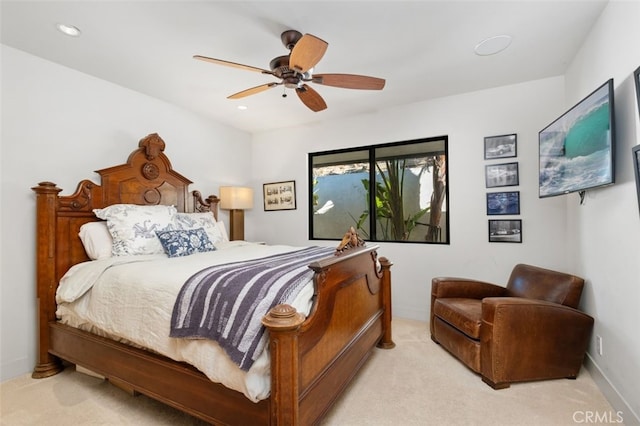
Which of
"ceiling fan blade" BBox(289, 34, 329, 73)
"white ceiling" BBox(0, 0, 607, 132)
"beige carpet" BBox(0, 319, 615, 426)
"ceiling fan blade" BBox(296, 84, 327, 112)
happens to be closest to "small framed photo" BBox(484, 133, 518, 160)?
"white ceiling" BBox(0, 0, 607, 132)

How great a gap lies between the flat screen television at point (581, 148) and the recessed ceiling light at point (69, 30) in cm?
359

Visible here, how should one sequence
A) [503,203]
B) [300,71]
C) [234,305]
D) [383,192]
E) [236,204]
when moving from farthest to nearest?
[236,204]
[383,192]
[503,203]
[300,71]
[234,305]

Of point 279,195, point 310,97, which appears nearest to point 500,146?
point 310,97

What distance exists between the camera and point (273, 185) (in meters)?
4.55

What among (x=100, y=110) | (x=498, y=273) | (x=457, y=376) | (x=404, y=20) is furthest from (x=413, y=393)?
(x=100, y=110)

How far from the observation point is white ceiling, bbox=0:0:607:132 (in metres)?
1.91

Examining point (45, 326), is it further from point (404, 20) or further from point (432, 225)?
point (432, 225)

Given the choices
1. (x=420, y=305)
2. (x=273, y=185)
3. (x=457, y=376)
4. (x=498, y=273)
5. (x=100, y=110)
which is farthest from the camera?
(x=273, y=185)

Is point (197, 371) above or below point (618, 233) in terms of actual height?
below

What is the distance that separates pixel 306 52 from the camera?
5.82ft

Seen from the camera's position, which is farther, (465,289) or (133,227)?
(465,289)

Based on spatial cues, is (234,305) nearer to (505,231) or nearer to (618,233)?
(618,233)

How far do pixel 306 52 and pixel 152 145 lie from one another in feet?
7.26

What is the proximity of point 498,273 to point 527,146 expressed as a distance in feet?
4.48
